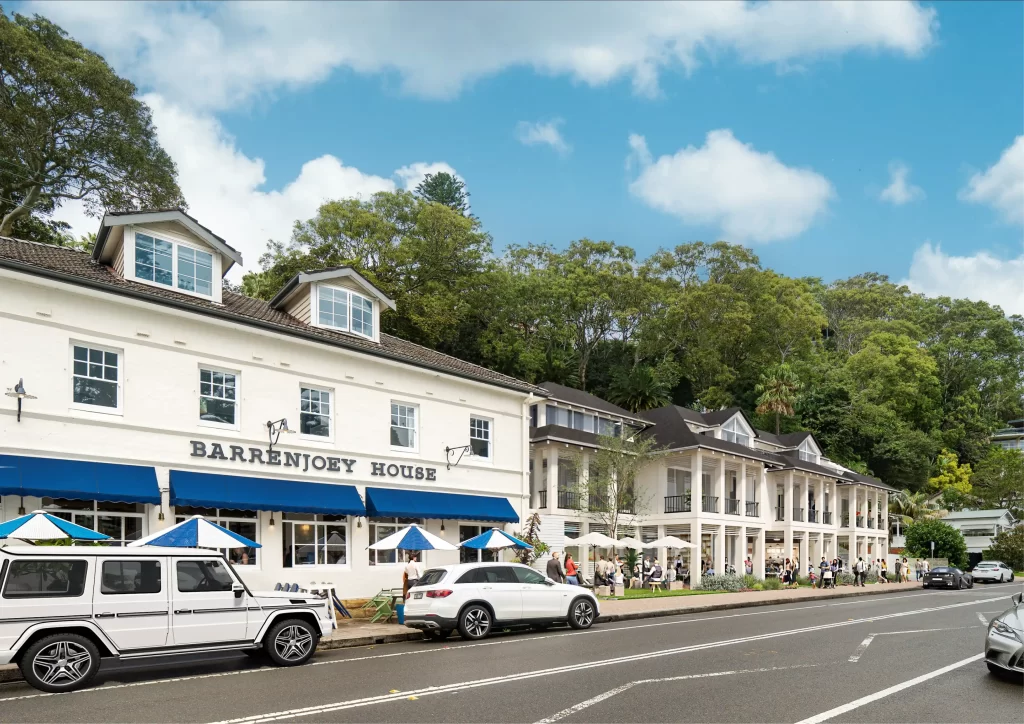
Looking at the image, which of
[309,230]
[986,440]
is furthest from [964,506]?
[309,230]

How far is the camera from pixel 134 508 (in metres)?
19.0

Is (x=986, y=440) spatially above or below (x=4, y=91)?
below

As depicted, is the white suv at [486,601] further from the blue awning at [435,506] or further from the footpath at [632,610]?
the blue awning at [435,506]

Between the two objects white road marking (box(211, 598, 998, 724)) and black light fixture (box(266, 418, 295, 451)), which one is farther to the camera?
black light fixture (box(266, 418, 295, 451))

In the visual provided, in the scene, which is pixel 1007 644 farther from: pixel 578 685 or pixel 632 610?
pixel 632 610

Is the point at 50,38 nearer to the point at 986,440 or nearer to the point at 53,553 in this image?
the point at 53,553

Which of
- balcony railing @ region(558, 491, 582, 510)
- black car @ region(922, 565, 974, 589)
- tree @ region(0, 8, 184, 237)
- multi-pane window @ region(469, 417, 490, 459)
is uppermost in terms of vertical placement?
tree @ region(0, 8, 184, 237)

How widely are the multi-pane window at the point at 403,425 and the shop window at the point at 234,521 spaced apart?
493cm

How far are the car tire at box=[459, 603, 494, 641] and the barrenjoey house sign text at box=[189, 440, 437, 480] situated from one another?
701 centimetres

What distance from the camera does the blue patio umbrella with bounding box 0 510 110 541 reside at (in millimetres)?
14883

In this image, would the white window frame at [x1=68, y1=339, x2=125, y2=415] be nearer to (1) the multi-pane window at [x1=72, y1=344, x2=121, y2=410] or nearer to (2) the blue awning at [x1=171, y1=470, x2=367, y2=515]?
(1) the multi-pane window at [x1=72, y1=344, x2=121, y2=410]

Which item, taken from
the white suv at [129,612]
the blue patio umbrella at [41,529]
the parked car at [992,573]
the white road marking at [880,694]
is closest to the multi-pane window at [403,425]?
the blue patio umbrella at [41,529]

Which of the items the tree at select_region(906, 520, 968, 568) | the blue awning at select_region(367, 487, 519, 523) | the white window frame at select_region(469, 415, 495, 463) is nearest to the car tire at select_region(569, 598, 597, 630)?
the blue awning at select_region(367, 487, 519, 523)

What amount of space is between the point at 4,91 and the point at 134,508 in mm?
27527
